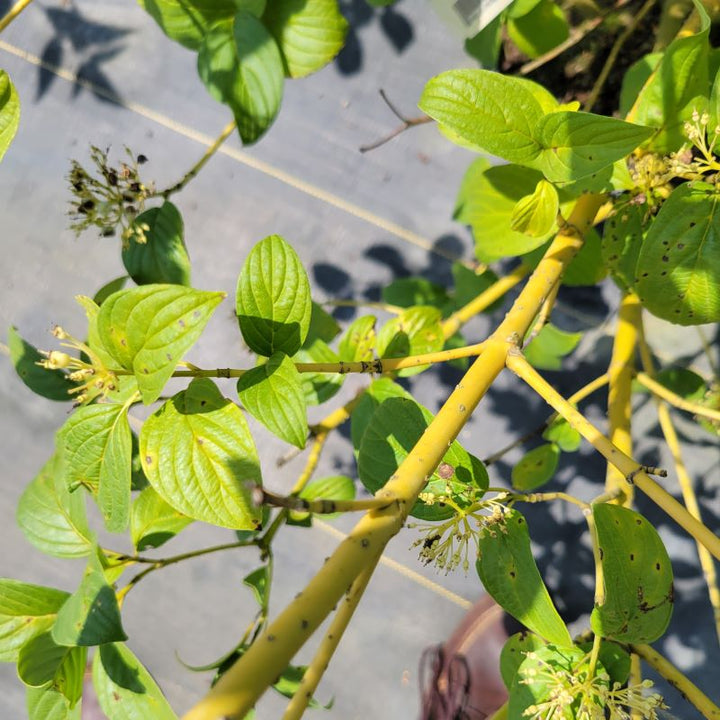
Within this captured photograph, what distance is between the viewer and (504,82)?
21.9 inches

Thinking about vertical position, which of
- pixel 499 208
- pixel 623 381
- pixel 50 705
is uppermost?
pixel 499 208

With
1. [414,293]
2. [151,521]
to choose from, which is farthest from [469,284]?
[151,521]

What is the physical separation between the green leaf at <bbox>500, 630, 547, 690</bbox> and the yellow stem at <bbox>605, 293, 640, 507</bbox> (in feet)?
0.59

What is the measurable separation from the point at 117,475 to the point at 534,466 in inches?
23.3

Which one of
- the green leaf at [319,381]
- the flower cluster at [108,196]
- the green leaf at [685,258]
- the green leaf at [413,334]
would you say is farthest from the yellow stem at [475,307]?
the flower cluster at [108,196]

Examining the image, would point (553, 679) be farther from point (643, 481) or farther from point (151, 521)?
point (151, 521)

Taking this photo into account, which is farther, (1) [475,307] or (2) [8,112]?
(1) [475,307]

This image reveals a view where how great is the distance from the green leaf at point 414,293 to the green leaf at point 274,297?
0.59m

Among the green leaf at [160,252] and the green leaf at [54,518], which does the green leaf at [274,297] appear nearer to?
the green leaf at [160,252]

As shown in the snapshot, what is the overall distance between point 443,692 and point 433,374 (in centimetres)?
64

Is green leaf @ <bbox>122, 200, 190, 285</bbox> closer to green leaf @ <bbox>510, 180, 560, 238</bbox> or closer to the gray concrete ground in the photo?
green leaf @ <bbox>510, 180, 560, 238</bbox>

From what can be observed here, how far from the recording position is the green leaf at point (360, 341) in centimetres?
79

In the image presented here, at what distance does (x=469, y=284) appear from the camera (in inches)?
40.7

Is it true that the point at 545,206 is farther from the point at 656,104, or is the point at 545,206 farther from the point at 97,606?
the point at 97,606
